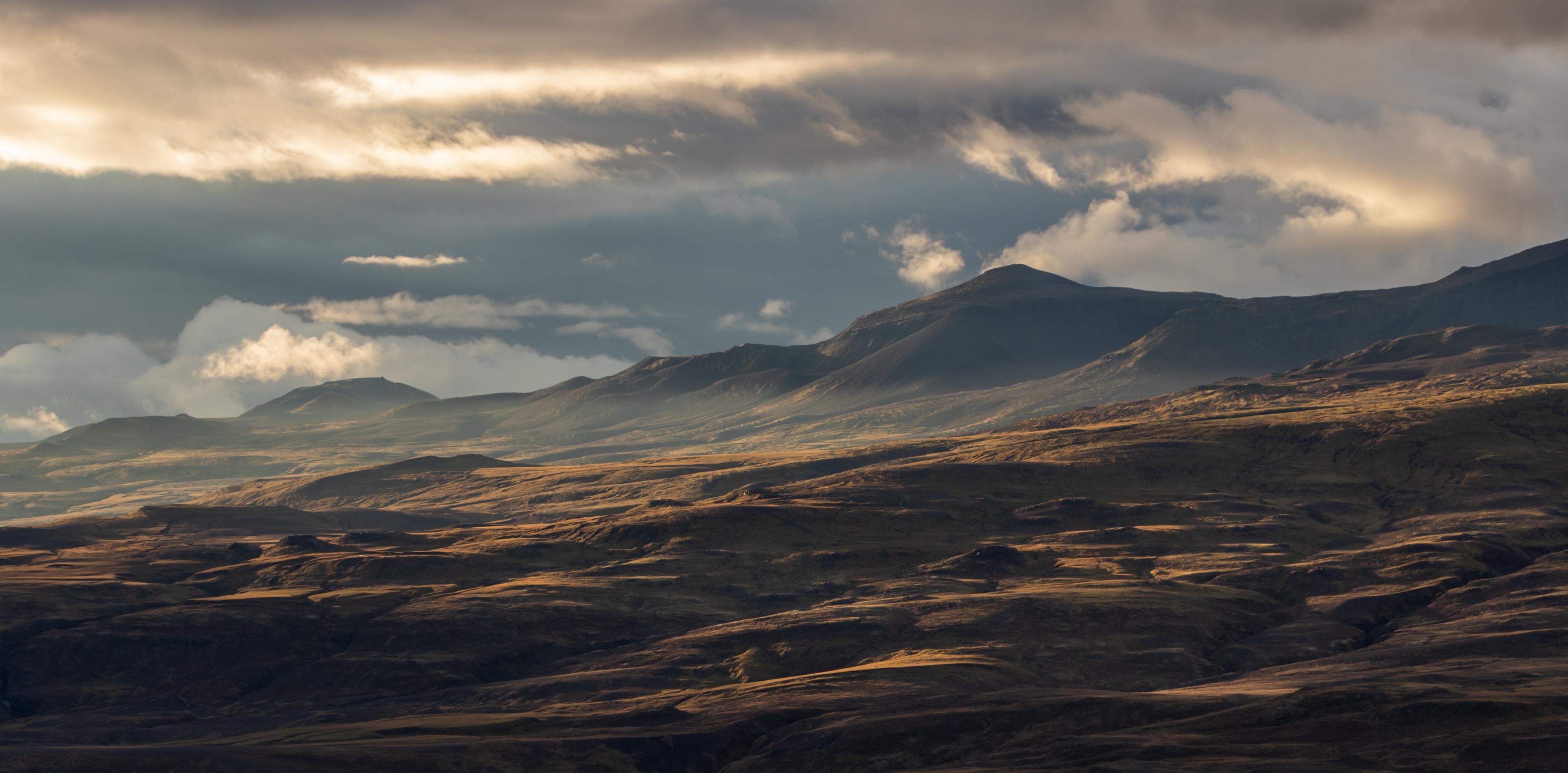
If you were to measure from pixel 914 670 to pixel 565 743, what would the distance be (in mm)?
54216

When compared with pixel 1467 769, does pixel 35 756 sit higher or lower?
higher

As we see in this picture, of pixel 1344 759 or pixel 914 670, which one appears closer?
pixel 1344 759

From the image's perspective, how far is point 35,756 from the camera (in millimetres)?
148375

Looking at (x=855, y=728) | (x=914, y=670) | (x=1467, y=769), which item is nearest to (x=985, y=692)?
(x=914, y=670)

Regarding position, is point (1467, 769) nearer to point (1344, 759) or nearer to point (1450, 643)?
point (1344, 759)

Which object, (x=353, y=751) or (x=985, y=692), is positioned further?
(x=985, y=692)

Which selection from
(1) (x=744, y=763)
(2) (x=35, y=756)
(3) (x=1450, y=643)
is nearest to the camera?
(2) (x=35, y=756)

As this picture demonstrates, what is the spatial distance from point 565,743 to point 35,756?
5592 centimetres

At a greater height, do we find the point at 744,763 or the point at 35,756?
the point at 35,756

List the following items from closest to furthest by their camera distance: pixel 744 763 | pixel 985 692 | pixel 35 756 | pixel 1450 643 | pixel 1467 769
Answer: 1. pixel 1467 769
2. pixel 35 756
3. pixel 744 763
4. pixel 985 692
5. pixel 1450 643

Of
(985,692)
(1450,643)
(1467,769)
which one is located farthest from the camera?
(1450,643)

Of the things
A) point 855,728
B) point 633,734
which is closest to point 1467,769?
point 855,728

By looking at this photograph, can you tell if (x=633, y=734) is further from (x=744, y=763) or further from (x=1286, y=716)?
(x=1286, y=716)

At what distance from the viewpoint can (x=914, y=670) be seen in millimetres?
194250
